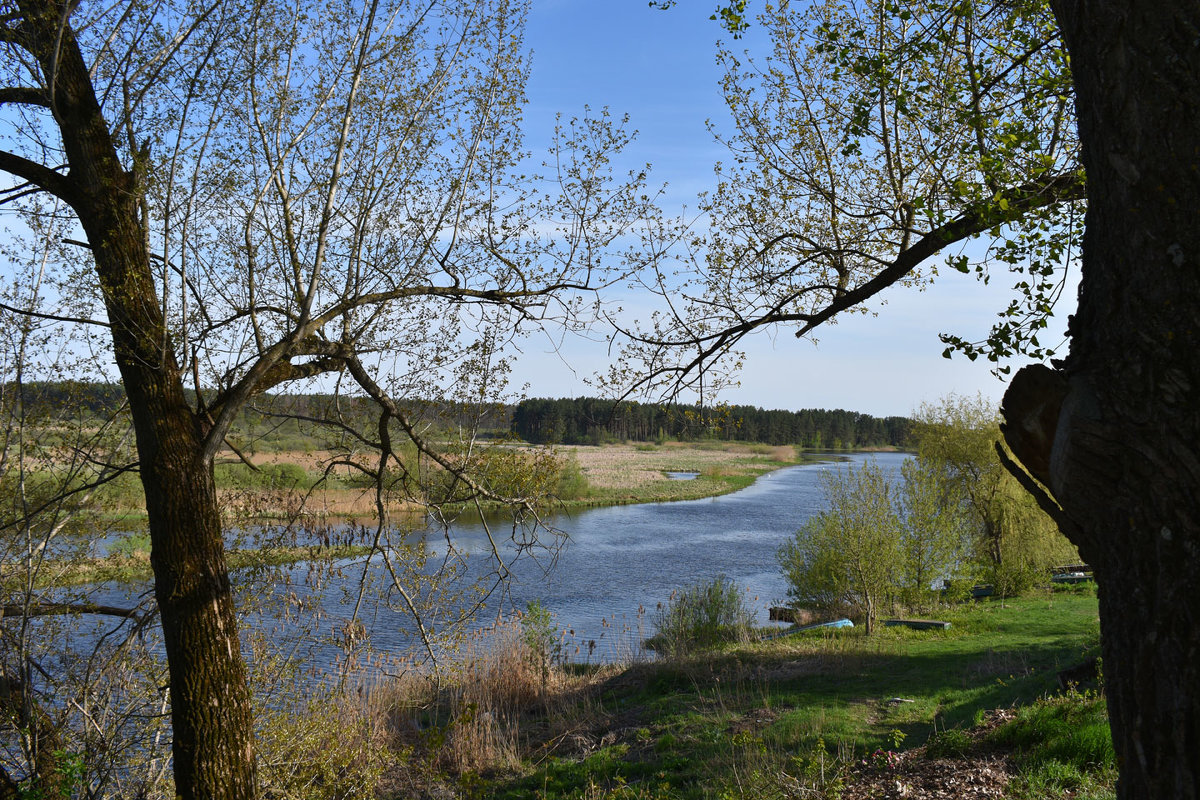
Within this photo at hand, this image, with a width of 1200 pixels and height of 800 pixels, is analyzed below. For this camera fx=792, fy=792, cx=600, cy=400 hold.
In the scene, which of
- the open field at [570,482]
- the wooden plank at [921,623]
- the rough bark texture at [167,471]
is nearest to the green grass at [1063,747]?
the open field at [570,482]

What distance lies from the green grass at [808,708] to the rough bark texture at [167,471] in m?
2.92

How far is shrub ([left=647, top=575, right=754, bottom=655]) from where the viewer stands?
15.5 metres

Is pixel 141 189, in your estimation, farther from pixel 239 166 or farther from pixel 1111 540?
pixel 1111 540

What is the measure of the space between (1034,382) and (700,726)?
845 centimetres

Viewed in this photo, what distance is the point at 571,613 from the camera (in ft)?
61.4

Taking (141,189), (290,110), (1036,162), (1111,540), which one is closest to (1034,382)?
(1111,540)

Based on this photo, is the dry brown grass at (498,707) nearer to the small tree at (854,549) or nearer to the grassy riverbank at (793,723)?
the grassy riverbank at (793,723)

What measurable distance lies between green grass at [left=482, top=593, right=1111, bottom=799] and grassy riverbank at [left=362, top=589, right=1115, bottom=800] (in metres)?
0.03

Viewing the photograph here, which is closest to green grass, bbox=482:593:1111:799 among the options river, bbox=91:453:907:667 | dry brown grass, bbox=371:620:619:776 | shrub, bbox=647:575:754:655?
dry brown grass, bbox=371:620:619:776

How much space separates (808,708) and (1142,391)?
344 inches

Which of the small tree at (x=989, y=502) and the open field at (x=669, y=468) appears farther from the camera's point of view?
the open field at (x=669, y=468)

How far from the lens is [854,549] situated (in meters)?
18.3

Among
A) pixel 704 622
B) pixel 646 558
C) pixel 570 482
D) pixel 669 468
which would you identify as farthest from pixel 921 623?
pixel 669 468

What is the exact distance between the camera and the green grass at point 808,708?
6621mm
